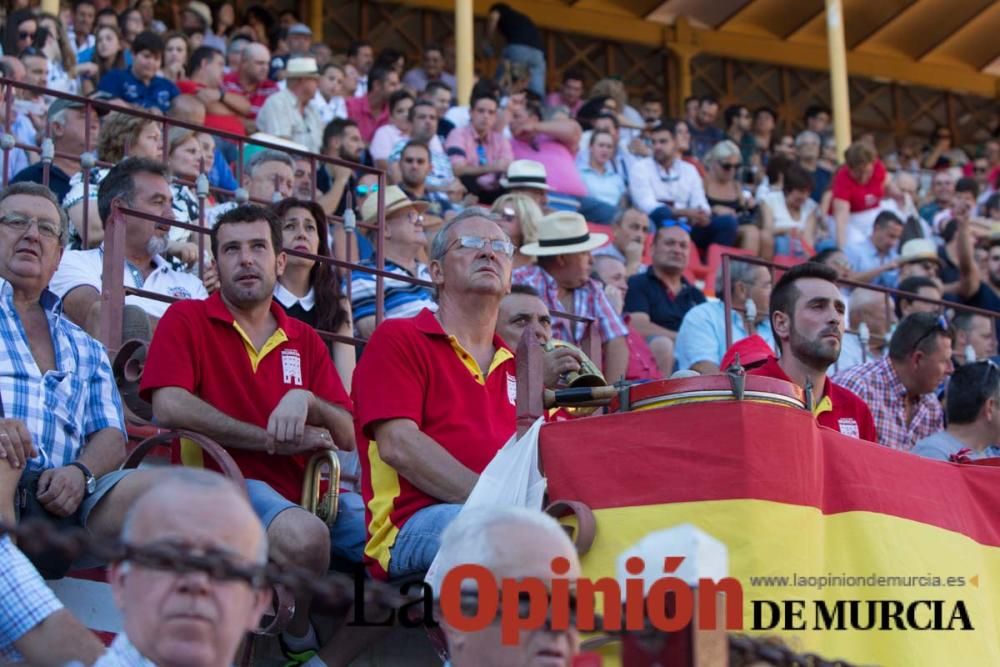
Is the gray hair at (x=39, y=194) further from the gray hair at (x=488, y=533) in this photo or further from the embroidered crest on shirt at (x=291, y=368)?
the gray hair at (x=488, y=533)

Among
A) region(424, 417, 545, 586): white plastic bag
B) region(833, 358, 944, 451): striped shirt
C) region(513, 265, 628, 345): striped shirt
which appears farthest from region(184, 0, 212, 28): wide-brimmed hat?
region(424, 417, 545, 586): white plastic bag

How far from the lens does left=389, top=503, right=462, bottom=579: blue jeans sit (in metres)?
4.56

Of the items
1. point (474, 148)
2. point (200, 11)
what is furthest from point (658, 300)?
point (200, 11)

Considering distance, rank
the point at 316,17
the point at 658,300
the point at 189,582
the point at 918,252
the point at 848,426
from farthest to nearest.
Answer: the point at 316,17 < the point at 918,252 < the point at 658,300 < the point at 848,426 < the point at 189,582

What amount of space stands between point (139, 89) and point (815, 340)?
5.62m

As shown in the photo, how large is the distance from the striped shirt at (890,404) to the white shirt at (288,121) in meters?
4.73

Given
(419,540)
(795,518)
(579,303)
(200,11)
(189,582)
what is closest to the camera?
(189,582)

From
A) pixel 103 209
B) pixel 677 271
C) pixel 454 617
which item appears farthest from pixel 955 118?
pixel 454 617

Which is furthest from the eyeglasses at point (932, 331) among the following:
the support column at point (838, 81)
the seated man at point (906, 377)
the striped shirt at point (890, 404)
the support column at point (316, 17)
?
the support column at point (316, 17)

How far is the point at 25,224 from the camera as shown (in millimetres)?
5121

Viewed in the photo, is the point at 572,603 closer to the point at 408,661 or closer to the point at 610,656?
the point at 610,656

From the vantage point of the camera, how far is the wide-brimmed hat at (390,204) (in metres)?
8.25

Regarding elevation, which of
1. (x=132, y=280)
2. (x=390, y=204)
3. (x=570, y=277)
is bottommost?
(x=132, y=280)

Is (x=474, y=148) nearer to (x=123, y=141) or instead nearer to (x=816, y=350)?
(x=123, y=141)
